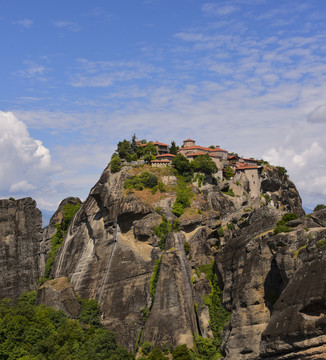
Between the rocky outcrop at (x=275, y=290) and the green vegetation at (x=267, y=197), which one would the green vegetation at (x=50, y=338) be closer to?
the rocky outcrop at (x=275, y=290)

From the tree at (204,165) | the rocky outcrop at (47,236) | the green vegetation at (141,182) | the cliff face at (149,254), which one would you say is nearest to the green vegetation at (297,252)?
the cliff face at (149,254)

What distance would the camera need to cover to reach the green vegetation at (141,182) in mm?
83500

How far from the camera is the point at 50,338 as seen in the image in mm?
69938

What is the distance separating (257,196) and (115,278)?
3186cm

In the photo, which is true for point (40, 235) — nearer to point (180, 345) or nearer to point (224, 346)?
point (180, 345)

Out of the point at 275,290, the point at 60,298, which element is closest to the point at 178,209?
the point at 60,298

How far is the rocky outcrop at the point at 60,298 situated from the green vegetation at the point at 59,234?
13454mm

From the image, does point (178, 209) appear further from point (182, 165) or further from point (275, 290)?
point (275, 290)

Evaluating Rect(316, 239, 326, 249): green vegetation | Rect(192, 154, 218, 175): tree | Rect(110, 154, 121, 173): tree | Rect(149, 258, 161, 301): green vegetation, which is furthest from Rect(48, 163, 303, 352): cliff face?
Rect(316, 239, 326, 249): green vegetation

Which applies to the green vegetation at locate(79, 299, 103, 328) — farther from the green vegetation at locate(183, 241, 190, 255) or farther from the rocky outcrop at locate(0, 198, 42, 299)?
the rocky outcrop at locate(0, 198, 42, 299)

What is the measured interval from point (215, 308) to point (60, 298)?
24221mm

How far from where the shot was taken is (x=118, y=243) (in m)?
Answer: 80.4

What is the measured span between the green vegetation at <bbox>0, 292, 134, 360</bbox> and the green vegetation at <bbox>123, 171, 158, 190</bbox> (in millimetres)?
21688

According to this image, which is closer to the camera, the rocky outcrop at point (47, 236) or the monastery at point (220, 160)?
the monastery at point (220, 160)
